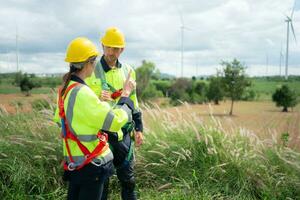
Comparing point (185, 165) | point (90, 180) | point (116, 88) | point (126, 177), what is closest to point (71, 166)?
point (90, 180)

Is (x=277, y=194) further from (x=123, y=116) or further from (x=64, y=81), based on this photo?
(x=64, y=81)

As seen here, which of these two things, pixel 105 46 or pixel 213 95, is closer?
pixel 105 46

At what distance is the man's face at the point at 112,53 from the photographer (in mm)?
3922

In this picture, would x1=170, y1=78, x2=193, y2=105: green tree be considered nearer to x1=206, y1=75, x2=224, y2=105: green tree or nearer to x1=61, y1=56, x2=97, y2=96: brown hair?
x1=206, y1=75, x2=224, y2=105: green tree

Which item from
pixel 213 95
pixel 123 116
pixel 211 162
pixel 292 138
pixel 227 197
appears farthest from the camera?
pixel 213 95

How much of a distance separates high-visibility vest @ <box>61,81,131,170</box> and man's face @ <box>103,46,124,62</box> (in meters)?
0.97

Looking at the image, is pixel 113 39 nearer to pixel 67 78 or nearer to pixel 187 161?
A: pixel 67 78

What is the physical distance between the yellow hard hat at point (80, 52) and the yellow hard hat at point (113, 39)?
83 centimetres

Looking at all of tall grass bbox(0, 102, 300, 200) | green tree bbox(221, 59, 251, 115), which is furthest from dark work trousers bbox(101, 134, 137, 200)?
green tree bbox(221, 59, 251, 115)

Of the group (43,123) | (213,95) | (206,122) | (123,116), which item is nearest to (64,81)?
(123,116)

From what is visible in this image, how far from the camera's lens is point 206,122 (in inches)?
235

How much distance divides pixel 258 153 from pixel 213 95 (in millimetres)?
51855

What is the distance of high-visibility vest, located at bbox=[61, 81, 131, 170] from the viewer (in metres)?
2.86

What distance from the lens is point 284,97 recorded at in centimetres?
5016
